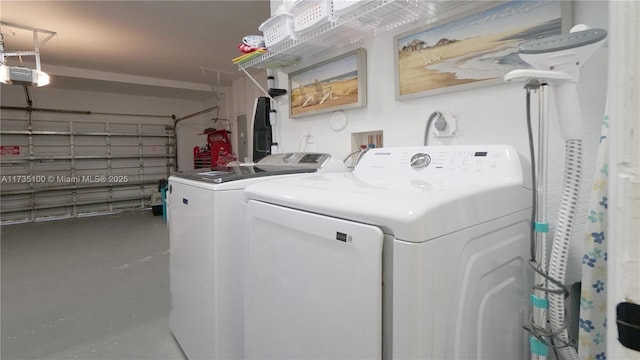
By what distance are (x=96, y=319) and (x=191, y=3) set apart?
278cm

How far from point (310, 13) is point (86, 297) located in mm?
2719

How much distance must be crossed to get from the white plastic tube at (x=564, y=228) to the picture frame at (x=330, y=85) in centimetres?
105

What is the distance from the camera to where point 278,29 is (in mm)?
1787

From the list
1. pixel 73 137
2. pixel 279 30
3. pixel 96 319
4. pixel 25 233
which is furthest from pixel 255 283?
pixel 73 137

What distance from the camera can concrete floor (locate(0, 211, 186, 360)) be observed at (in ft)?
6.15

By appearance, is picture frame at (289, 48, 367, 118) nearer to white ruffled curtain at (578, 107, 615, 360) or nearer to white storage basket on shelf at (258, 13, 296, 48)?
white storage basket on shelf at (258, 13, 296, 48)

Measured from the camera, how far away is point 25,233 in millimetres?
4875

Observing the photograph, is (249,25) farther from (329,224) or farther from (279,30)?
(329,224)

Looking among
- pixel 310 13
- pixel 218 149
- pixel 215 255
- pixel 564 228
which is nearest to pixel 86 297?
pixel 215 255

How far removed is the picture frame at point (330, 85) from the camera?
1711mm

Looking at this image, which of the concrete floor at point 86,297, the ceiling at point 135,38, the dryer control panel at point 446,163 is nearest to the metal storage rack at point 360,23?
the dryer control panel at point 446,163

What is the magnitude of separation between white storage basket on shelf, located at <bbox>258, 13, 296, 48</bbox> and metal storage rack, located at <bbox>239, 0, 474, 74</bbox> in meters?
0.04

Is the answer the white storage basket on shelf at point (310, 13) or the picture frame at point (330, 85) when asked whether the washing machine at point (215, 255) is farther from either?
the white storage basket on shelf at point (310, 13)

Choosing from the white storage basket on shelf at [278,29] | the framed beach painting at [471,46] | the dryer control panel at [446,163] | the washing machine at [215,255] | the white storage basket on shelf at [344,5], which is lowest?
the washing machine at [215,255]
